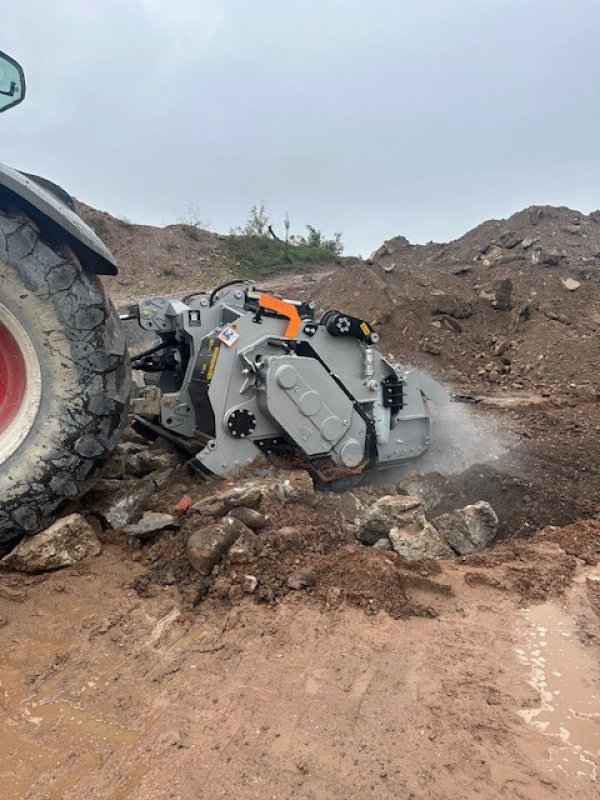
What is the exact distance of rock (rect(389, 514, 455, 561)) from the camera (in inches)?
136

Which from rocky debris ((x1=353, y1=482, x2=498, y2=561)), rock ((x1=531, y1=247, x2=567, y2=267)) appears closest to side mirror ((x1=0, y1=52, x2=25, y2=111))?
rocky debris ((x1=353, y1=482, x2=498, y2=561))

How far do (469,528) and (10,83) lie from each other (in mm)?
3569

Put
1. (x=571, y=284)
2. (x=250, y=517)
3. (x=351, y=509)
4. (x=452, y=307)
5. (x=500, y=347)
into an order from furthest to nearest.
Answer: (x=571, y=284)
(x=452, y=307)
(x=500, y=347)
(x=351, y=509)
(x=250, y=517)

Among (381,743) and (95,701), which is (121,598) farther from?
(381,743)

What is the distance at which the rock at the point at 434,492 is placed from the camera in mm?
4551

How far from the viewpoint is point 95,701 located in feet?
6.79

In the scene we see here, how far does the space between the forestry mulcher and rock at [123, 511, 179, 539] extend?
43cm

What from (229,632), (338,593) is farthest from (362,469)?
(229,632)

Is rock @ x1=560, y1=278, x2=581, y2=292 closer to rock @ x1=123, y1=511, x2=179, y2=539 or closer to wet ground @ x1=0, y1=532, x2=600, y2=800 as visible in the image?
wet ground @ x1=0, y1=532, x2=600, y2=800

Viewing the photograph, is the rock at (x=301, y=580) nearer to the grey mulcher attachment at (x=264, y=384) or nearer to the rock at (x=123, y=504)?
the rock at (x=123, y=504)

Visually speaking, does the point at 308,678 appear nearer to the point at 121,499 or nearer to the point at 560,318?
the point at 121,499

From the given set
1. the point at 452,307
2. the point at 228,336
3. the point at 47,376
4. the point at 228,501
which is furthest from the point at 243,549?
the point at 452,307

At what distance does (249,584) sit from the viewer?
2.81 metres

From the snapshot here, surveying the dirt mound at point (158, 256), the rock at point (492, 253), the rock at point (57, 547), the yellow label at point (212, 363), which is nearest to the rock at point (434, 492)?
the yellow label at point (212, 363)
